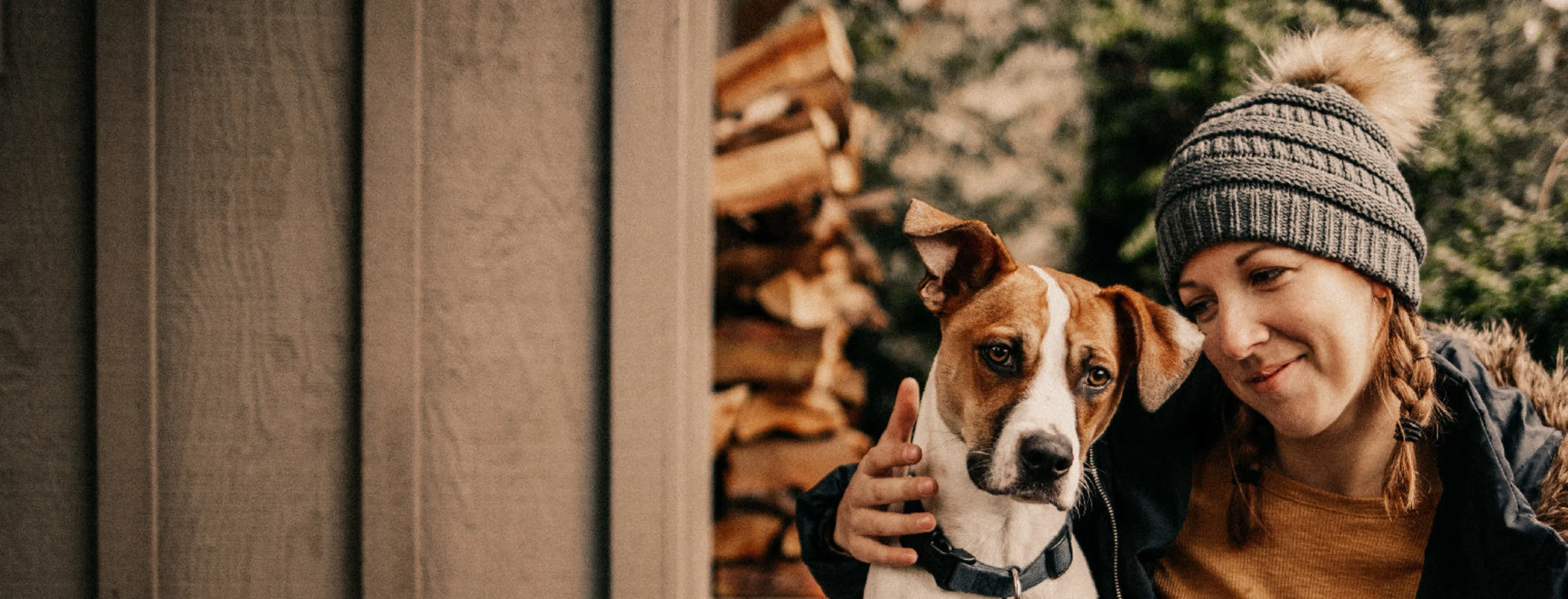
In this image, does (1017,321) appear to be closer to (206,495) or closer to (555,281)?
(555,281)

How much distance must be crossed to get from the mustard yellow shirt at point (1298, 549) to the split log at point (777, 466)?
6.28ft

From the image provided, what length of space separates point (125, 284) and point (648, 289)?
1.08 metres

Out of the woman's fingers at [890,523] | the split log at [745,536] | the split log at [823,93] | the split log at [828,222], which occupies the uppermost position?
the split log at [823,93]

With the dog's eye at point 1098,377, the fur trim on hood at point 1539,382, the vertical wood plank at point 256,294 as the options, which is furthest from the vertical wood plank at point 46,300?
the fur trim on hood at point 1539,382

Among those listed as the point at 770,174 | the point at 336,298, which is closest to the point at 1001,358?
the point at 336,298

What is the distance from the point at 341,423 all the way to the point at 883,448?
117 centimetres

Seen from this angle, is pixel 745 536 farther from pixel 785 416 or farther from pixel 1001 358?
pixel 1001 358

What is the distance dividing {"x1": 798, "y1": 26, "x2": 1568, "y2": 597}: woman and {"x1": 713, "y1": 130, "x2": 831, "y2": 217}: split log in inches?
73.6

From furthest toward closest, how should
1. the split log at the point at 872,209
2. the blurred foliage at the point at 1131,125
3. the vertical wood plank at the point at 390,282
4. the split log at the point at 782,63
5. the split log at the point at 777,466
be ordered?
the split log at the point at 872,209 < the split log at the point at 782,63 < the split log at the point at 777,466 < the blurred foliage at the point at 1131,125 < the vertical wood plank at the point at 390,282

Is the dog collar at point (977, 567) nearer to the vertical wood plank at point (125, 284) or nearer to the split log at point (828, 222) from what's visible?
the vertical wood plank at point (125, 284)

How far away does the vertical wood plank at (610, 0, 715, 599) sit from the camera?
5.50 feet

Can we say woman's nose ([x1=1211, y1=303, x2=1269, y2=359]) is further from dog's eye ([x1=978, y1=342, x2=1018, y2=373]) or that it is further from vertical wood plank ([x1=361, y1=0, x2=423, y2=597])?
vertical wood plank ([x1=361, y1=0, x2=423, y2=597])

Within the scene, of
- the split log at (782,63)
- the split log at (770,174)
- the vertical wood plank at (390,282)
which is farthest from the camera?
the split log at (782,63)

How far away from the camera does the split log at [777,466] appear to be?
3.58m
